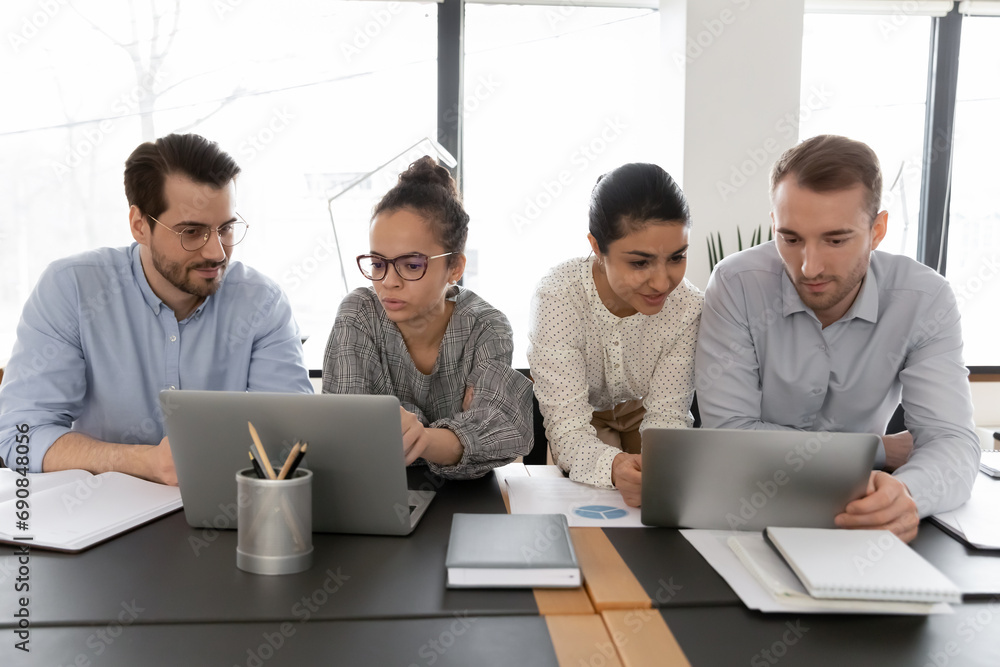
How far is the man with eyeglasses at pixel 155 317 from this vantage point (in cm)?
172

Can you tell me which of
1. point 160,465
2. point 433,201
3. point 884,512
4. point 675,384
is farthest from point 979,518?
point 160,465

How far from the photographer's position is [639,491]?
1310 millimetres

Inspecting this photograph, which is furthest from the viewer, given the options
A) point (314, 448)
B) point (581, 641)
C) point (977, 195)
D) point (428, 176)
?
point (977, 195)

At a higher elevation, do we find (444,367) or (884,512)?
→ (444,367)

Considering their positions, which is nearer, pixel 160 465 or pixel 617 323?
pixel 160 465

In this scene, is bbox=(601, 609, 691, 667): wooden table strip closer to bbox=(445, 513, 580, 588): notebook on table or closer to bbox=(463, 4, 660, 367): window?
bbox=(445, 513, 580, 588): notebook on table

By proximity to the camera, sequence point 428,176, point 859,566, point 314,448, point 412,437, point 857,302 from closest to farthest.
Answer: point 859,566 < point 314,448 < point 412,437 < point 857,302 < point 428,176

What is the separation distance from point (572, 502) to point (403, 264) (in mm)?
659

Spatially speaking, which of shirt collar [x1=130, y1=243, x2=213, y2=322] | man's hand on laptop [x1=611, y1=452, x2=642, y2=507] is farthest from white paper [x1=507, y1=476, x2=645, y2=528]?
shirt collar [x1=130, y1=243, x2=213, y2=322]

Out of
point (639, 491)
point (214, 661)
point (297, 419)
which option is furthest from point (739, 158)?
point (214, 661)

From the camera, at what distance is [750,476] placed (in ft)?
3.67

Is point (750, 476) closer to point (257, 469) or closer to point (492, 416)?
point (492, 416)

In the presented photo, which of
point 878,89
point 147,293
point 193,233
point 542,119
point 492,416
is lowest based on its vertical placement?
point 492,416

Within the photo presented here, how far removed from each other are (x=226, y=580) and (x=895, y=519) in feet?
3.33
